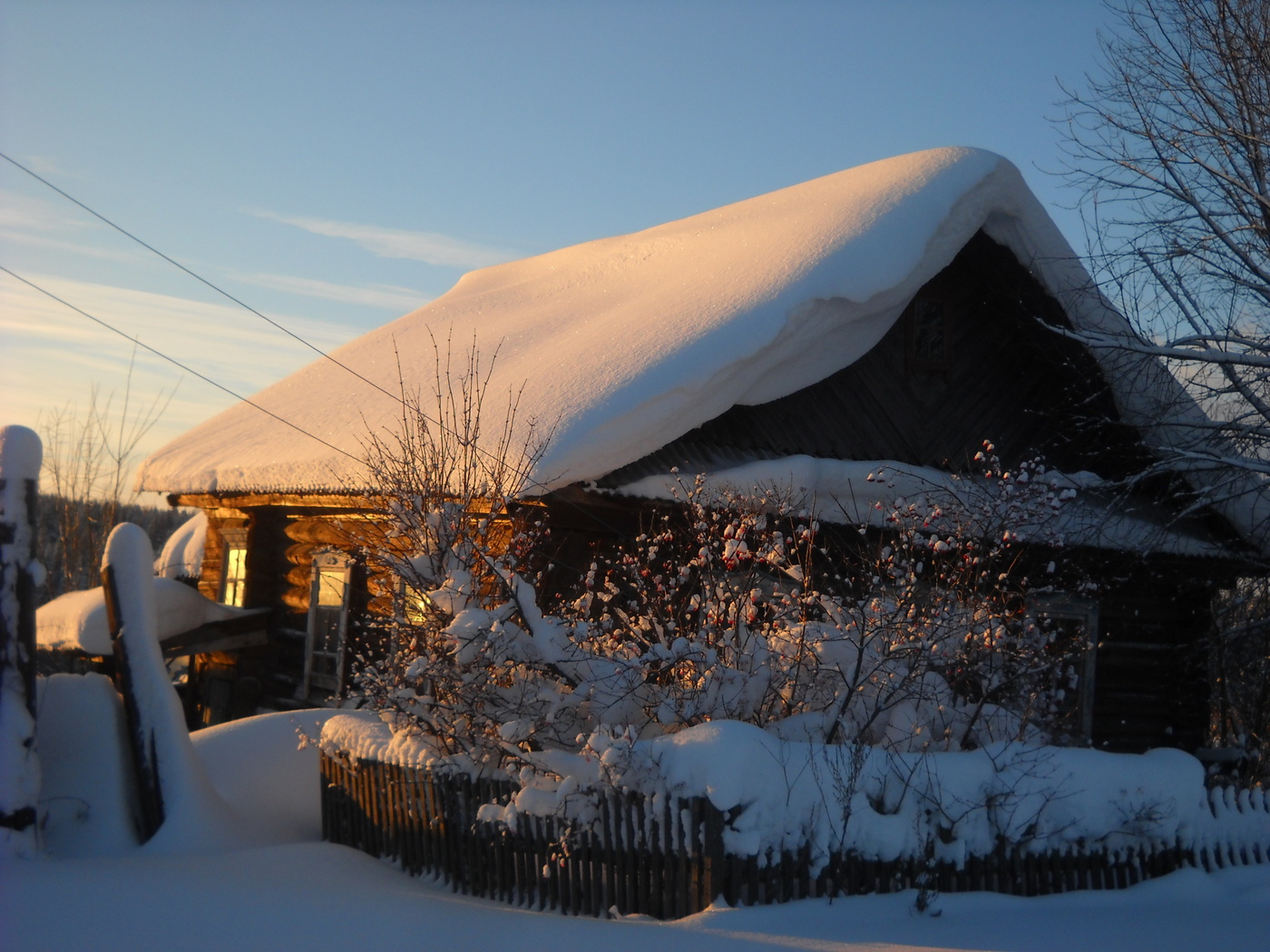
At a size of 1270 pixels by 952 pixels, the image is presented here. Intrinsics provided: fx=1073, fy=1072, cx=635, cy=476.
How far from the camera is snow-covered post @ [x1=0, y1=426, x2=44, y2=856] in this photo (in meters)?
6.21

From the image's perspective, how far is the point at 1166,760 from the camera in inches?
245

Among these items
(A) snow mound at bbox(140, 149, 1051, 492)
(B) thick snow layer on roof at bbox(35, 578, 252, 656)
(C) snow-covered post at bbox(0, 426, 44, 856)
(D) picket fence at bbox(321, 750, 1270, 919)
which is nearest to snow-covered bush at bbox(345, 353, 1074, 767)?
(D) picket fence at bbox(321, 750, 1270, 919)

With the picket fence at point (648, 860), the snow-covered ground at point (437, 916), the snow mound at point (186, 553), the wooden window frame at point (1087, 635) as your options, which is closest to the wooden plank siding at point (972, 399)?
the wooden window frame at point (1087, 635)

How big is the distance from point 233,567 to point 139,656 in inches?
249

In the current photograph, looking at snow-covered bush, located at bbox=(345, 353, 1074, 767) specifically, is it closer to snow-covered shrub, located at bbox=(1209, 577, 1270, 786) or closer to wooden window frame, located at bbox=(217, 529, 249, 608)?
wooden window frame, located at bbox=(217, 529, 249, 608)

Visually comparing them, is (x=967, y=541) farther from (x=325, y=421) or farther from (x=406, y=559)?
(x=325, y=421)

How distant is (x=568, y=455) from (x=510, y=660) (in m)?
1.83

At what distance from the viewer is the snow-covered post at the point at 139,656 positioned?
6836mm

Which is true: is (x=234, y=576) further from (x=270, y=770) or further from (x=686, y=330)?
(x=686, y=330)

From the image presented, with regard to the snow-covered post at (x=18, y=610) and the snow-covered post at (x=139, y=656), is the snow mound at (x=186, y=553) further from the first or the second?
the snow-covered post at (x=18, y=610)

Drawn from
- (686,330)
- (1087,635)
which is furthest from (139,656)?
(1087,635)

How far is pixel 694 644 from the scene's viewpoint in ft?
19.5

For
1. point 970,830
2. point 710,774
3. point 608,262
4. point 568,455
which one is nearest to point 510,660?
point 710,774

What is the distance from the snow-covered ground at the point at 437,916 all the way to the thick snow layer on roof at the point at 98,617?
4.24 meters
